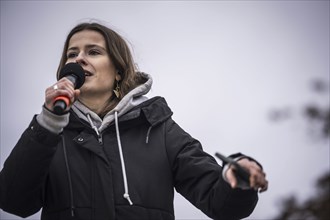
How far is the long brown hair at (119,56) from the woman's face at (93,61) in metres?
0.04

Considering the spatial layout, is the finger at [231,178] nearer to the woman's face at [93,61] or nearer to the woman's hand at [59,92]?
the woman's hand at [59,92]

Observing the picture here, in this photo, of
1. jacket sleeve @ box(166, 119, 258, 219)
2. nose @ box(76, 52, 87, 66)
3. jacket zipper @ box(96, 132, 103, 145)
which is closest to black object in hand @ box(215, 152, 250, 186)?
jacket sleeve @ box(166, 119, 258, 219)

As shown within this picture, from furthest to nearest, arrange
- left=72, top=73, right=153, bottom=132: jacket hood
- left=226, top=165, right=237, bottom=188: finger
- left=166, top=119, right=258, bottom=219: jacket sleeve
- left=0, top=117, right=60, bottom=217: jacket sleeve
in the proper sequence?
left=72, top=73, right=153, bottom=132: jacket hood
left=0, top=117, right=60, bottom=217: jacket sleeve
left=166, top=119, right=258, bottom=219: jacket sleeve
left=226, top=165, right=237, bottom=188: finger

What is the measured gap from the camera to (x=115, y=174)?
279 centimetres

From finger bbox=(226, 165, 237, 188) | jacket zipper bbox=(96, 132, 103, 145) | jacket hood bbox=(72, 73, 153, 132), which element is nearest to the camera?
finger bbox=(226, 165, 237, 188)

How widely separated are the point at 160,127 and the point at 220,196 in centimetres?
85

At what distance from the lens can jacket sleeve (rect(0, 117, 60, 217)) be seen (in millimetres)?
2527

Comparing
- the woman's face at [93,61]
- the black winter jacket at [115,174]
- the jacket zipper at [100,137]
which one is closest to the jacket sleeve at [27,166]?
the black winter jacket at [115,174]

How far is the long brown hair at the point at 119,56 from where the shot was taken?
142 inches

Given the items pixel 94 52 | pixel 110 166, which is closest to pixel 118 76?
pixel 94 52

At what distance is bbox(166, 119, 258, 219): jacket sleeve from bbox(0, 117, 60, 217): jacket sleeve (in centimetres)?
87

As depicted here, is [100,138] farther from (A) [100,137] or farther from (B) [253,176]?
(B) [253,176]

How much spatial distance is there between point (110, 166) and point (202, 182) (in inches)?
24.2

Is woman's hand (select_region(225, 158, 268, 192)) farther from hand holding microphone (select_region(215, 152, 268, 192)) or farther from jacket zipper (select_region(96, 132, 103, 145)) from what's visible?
jacket zipper (select_region(96, 132, 103, 145))
